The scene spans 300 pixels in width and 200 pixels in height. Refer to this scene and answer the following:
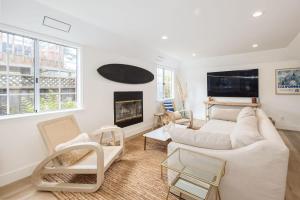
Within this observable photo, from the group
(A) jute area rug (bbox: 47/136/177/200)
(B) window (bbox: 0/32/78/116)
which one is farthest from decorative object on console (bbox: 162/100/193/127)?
(B) window (bbox: 0/32/78/116)

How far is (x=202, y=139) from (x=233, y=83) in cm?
451

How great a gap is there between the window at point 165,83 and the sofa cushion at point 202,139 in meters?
3.69

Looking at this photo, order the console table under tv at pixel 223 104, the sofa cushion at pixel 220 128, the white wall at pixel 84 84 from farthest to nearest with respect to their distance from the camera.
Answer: the console table under tv at pixel 223 104
the sofa cushion at pixel 220 128
the white wall at pixel 84 84

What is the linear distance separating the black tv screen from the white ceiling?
1357 millimetres

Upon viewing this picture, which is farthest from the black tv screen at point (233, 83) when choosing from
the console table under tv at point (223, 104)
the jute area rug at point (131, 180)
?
the jute area rug at point (131, 180)

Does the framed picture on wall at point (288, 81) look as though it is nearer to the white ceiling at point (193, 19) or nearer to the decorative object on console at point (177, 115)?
the white ceiling at point (193, 19)

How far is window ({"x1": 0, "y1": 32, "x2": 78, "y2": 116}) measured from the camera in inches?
85.4

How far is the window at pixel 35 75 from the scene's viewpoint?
7.12 ft

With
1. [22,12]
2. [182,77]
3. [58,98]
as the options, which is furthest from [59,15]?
[182,77]

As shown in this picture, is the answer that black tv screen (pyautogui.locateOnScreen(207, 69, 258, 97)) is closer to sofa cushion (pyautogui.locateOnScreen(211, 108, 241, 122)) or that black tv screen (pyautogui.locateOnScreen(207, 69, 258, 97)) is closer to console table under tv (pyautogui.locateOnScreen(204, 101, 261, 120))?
console table under tv (pyautogui.locateOnScreen(204, 101, 261, 120))

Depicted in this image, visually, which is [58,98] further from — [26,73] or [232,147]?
[232,147]

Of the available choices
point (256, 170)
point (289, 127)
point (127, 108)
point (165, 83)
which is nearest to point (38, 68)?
point (127, 108)

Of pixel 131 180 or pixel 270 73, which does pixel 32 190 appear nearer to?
pixel 131 180

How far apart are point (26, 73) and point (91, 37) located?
1.25m
